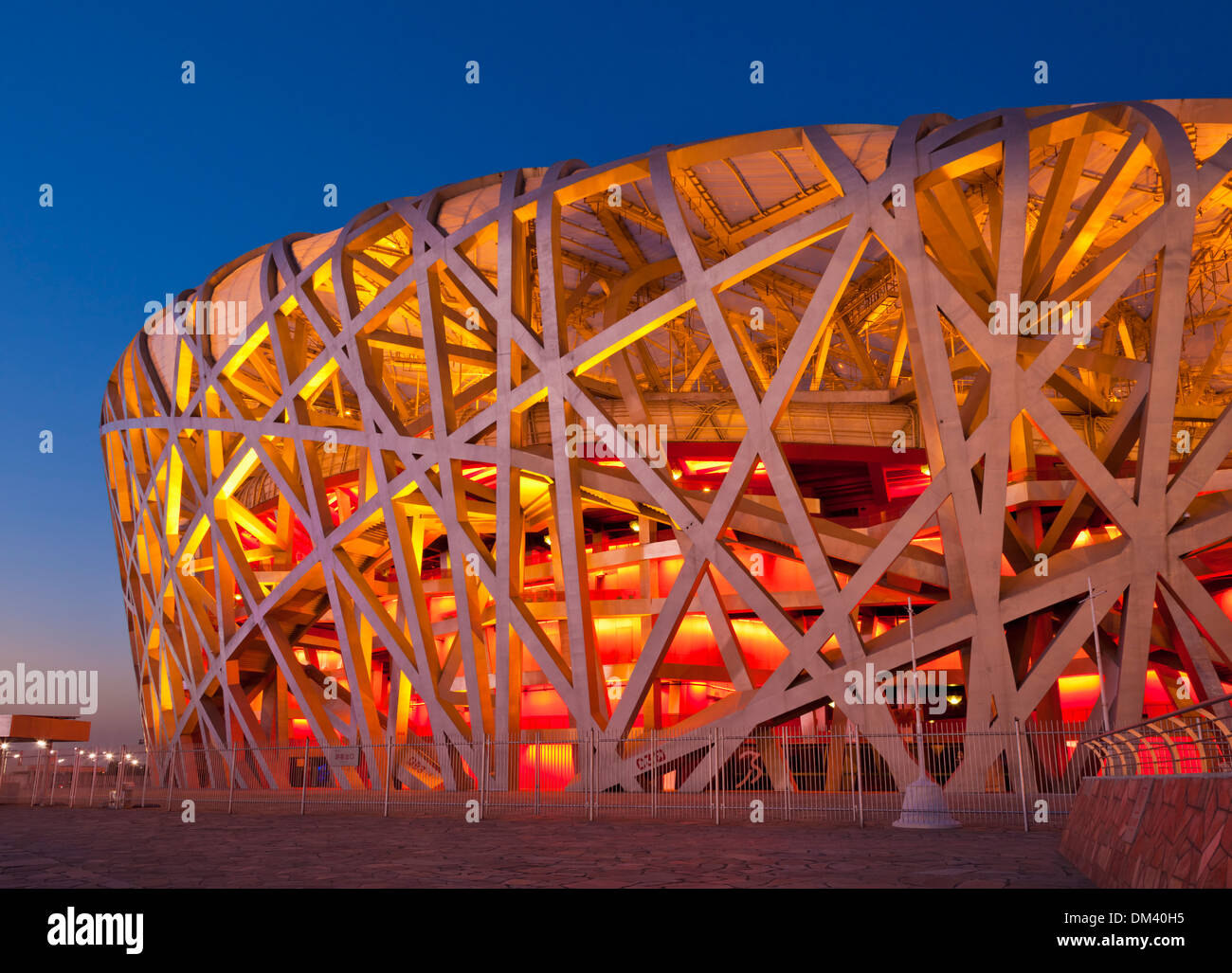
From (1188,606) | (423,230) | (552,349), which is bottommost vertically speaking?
(1188,606)

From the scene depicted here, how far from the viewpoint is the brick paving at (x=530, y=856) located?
8.63 metres

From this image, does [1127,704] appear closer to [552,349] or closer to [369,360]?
[552,349]

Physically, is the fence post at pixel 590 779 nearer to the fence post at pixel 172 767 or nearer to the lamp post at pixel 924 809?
the lamp post at pixel 924 809

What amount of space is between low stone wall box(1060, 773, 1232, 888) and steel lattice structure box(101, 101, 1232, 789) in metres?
10.6

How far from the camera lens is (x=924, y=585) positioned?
1035 inches

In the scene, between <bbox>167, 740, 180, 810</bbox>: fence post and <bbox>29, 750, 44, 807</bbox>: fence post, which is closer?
<bbox>29, 750, 44, 807</bbox>: fence post

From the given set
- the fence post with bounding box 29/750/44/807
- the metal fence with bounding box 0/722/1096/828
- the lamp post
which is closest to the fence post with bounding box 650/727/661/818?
the metal fence with bounding box 0/722/1096/828

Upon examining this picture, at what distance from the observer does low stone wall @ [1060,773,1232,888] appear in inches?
208

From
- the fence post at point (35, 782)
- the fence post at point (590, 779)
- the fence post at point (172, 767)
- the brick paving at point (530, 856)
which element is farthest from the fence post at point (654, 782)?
the fence post at point (172, 767)

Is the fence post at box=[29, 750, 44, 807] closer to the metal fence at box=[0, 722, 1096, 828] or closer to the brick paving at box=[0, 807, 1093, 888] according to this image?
the metal fence at box=[0, 722, 1096, 828]

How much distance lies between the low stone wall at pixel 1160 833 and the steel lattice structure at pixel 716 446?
10601 mm
